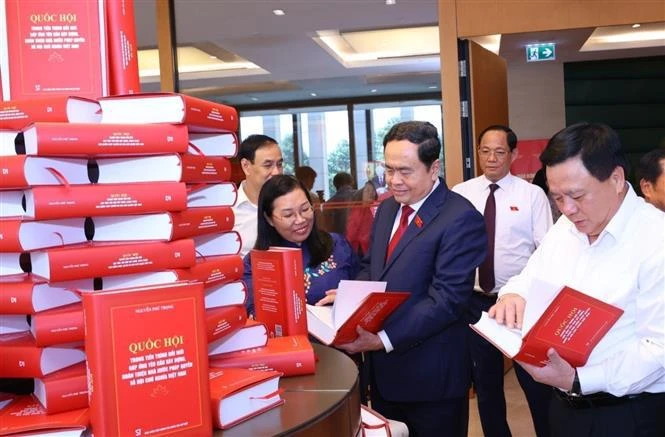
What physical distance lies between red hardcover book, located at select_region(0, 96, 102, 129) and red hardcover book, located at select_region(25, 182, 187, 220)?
5.2 inches

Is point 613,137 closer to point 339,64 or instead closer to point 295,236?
point 295,236

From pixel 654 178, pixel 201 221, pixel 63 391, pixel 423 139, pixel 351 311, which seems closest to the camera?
pixel 63 391

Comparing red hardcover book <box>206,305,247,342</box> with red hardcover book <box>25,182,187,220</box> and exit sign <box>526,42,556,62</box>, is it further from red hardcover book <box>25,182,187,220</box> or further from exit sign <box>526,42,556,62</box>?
exit sign <box>526,42,556,62</box>

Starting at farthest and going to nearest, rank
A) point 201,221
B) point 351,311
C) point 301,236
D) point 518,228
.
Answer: point 518,228, point 301,236, point 351,311, point 201,221

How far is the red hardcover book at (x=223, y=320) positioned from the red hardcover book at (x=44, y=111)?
1.47 feet

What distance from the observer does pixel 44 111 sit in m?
1.22

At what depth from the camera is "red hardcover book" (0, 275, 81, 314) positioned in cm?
116

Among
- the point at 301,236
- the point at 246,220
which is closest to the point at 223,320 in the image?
the point at 301,236

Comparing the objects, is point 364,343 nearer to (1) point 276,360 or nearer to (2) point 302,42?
(1) point 276,360

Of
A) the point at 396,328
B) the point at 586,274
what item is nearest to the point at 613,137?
the point at 586,274

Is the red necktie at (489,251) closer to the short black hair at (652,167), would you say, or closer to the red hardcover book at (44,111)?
the short black hair at (652,167)

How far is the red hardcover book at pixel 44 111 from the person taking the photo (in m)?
1.21

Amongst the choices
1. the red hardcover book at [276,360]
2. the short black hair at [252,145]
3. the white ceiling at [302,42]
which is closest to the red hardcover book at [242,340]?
the red hardcover book at [276,360]

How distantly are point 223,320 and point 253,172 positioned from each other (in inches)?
79.4
